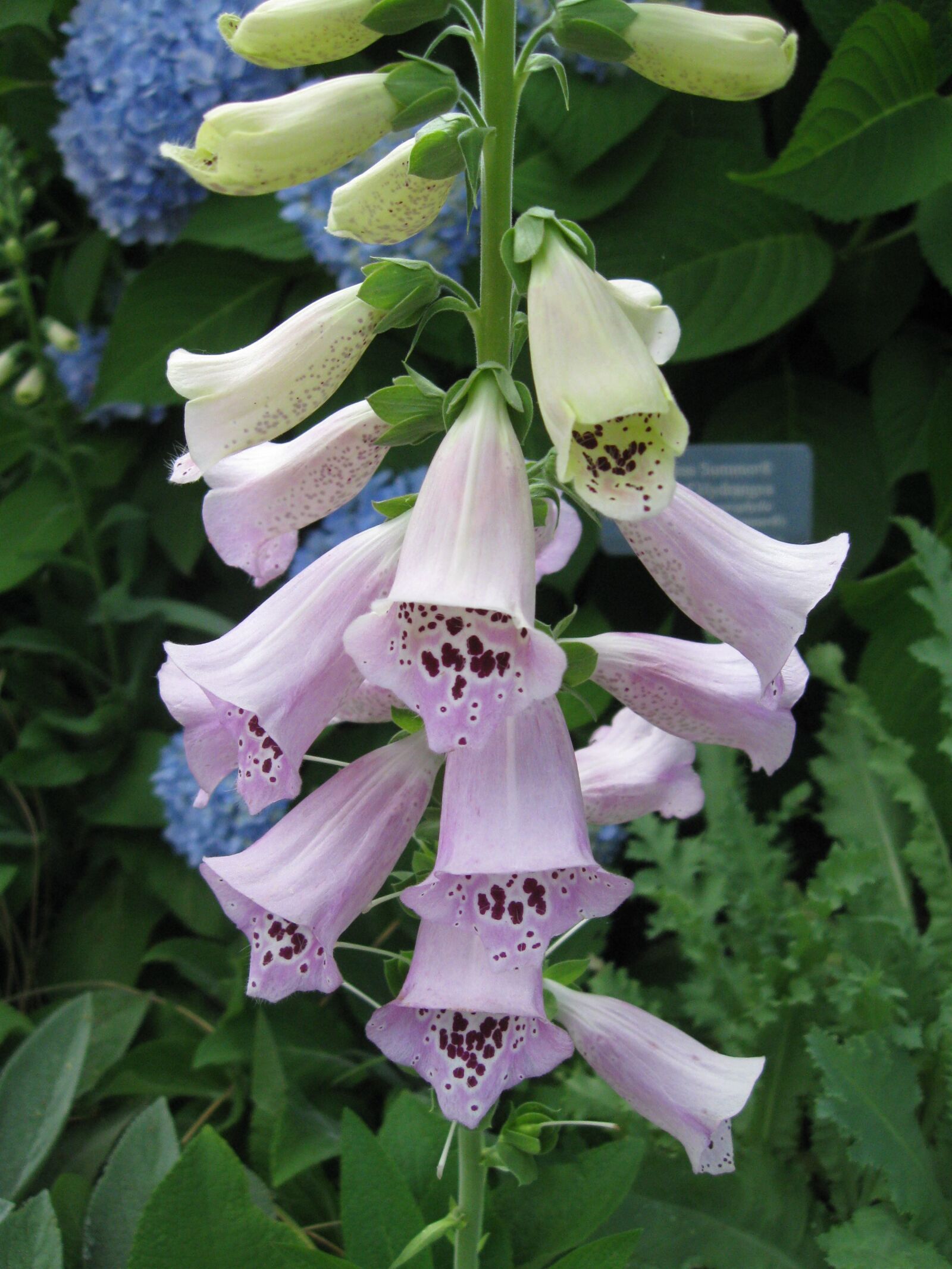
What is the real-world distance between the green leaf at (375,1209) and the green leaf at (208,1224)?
0.08 meters

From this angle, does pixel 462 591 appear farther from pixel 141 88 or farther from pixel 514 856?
pixel 141 88

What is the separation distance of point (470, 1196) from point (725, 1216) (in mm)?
382

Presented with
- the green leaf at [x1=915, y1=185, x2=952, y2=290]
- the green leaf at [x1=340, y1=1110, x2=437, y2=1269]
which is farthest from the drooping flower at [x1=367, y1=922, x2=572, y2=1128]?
the green leaf at [x1=915, y1=185, x2=952, y2=290]

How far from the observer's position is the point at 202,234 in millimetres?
1506

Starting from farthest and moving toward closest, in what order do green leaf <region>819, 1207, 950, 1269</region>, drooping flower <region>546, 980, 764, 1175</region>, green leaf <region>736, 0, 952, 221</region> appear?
green leaf <region>736, 0, 952, 221</region>, green leaf <region>819, 1207, 950, 1269</region>, drooping flower <region>546, 980, 764, 1175</region>

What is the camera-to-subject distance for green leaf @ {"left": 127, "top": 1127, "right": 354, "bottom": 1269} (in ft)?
2.33

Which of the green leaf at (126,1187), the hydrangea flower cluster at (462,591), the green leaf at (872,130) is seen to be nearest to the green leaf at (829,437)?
the green leaf at (872,130)

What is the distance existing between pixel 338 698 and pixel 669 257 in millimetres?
1039

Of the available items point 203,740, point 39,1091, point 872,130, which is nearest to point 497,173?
point 203,740

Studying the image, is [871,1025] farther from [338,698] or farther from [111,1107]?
[111,1107]

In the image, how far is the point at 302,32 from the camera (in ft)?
1.80

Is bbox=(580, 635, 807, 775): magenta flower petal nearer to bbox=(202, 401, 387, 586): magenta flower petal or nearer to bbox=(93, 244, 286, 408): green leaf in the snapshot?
bbox=(202, 401, 387, 586): magenta flower petal

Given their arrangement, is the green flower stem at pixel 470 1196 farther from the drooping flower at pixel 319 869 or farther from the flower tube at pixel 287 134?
the flower tube at pixel 287 134

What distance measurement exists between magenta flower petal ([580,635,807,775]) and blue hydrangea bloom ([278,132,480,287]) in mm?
767
